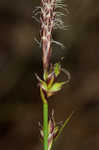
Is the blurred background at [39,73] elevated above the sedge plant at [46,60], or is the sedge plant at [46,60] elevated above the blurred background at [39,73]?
the sedge plant at [46,60]

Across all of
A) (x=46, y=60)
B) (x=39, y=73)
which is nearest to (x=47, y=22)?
(x=46, y=60)

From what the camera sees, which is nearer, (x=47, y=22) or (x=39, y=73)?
(x=47, y=22)

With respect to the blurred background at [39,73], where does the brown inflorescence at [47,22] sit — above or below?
above

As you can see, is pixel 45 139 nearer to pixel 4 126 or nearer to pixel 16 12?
pixel 4 126

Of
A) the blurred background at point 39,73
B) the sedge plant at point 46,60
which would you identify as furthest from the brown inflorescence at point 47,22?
the blurred background at point 39,73

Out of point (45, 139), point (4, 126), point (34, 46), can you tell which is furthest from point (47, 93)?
point (34, 46)

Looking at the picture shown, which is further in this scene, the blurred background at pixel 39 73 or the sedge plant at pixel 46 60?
the blurred background at pixel 39 73

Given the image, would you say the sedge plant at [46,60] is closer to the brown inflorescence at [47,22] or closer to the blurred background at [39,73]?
the brown inflorescence at [47,22]

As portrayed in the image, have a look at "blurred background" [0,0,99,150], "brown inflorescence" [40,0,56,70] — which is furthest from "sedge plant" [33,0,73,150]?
"blurred background" [0,0,99,150]

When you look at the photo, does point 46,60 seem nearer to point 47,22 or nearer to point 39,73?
point 47,22
